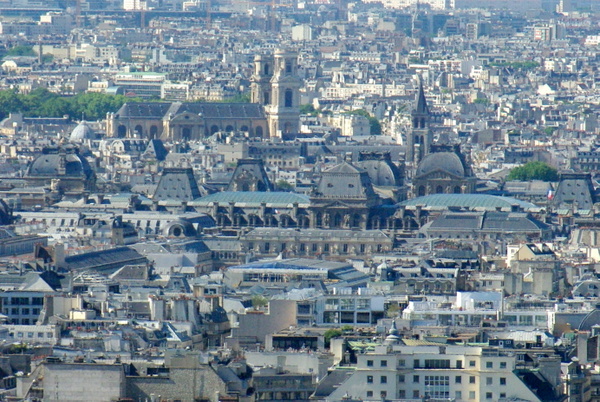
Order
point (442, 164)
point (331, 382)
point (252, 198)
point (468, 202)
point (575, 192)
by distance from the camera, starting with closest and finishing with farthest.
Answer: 1. point (331, 382)
2. point (468, 202)
3. point (252, 198)
4. point (575, 192)
5. point (442, 164)

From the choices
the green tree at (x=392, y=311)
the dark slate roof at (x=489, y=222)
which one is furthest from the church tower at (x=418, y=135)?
the green tree at (x=392, y=311)

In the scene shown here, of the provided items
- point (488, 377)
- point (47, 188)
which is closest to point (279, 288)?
point (488, 377)

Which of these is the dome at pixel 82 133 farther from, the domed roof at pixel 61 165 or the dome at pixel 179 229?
the dome at pixel 179 229

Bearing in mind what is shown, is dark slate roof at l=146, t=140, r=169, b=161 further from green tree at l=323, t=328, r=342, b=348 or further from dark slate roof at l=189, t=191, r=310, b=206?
green tree at l=323, t=328, r=342, b=348

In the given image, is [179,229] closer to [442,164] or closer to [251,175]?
[251,175]

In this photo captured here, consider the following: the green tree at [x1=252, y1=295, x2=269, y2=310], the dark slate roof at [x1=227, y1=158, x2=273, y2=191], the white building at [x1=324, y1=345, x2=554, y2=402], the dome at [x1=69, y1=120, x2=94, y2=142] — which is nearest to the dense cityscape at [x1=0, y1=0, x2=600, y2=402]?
the white building at [x1=324, y1=345, x2=554, y2=402]

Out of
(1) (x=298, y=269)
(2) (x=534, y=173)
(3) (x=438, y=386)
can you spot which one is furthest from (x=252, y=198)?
(3) (x=438, y=386)
